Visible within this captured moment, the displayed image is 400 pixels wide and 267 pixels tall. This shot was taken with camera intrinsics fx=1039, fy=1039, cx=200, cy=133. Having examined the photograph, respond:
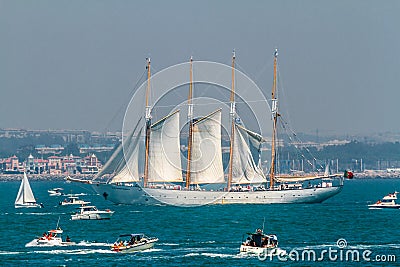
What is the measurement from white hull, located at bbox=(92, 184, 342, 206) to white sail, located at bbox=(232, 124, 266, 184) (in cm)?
198

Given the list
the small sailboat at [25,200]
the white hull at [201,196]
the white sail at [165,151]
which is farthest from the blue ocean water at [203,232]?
the white sail at [165,151]

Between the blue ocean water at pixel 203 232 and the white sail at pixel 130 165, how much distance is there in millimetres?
3899

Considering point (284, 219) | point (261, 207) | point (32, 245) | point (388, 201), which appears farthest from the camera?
point (388, 201)

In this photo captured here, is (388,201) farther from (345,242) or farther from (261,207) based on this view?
(345,242)

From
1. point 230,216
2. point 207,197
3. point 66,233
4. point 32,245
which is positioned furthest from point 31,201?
point 32,245

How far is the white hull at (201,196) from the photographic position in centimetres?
13650

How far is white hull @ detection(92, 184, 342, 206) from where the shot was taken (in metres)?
136

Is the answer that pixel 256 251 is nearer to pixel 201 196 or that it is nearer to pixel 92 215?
pixel 92 215

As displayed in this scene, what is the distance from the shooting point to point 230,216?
11419 cm

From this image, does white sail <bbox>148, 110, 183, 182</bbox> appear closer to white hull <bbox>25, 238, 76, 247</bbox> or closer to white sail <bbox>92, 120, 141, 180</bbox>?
white sail <bbox>92, 120, 141, 180</bbox>

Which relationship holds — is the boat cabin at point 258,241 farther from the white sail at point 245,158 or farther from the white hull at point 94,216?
the white sail at point 245,158

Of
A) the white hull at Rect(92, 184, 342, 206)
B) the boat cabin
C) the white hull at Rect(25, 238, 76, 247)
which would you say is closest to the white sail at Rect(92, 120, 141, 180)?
the white hull at Rect(92, 184, 342, 206)

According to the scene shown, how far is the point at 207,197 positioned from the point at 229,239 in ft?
174

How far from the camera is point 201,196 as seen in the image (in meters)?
137
